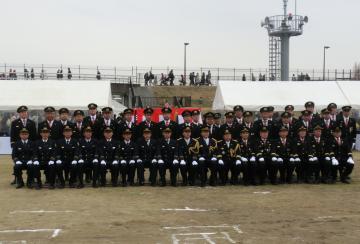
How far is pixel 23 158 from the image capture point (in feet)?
34.3

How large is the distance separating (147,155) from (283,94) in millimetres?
12057

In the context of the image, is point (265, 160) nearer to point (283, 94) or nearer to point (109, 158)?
point (109, 158)

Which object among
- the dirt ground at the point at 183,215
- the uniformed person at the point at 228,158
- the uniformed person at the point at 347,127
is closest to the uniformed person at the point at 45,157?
the dirt ground at the point at 183,215

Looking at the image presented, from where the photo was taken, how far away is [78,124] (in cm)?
1138

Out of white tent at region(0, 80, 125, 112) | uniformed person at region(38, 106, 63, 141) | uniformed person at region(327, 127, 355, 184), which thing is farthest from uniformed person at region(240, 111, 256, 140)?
white tent at region(0, 80, 125, 112)

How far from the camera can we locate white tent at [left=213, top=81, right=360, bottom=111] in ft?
68.3

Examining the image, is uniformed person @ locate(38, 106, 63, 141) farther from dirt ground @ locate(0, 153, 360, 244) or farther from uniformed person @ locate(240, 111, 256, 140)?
uniformed person @ locate(240, 111, 256, 140)

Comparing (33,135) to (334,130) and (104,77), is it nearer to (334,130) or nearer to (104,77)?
(334,130)

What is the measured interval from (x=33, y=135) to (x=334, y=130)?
22.1 feet

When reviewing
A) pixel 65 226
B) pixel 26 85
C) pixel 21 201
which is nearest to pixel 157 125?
pixel 21 201

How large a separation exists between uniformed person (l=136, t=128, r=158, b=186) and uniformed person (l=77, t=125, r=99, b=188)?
908 mm

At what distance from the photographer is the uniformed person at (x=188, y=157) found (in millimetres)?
10641

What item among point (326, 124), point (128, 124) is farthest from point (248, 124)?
point (128, 124)

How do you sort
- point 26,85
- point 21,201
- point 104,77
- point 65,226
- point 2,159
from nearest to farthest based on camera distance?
point 65,226 < point 21,201 < point 2,159 < point 26,85 < point 104,77
